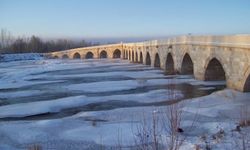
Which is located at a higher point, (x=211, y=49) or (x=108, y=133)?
(x=211, y=49)

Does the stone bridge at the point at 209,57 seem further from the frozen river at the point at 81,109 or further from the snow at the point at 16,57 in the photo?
the snow at the point at 16,57

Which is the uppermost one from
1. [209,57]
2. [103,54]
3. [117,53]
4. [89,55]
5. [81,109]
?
[209,57]

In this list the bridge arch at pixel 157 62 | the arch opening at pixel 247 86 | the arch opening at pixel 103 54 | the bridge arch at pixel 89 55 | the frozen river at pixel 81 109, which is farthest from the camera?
the bridge arch at pixel 89 55

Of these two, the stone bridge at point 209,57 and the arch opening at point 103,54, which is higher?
the stone bridge at point 209,57

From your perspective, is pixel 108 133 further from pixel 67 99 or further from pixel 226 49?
pixel 226 49

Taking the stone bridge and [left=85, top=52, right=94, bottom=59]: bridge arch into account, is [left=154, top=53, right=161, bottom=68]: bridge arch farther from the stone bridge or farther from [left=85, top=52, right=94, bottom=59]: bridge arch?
[left=85, top=52, right=94, bottom=59]: bridge arch

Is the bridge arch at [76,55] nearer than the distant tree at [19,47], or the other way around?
the bridge arch at [76,55]

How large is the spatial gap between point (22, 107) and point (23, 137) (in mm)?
5058

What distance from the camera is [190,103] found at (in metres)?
14.6

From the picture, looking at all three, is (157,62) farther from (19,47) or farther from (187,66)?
(19,47)

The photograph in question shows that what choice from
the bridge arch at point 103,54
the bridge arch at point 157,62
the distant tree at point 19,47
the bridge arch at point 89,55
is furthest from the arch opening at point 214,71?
the distant tree at point 19,47

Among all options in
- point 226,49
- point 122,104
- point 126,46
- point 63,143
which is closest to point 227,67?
point 226,49

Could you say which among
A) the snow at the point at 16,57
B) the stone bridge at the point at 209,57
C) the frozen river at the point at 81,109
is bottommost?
the frozen river at the point at 81,109

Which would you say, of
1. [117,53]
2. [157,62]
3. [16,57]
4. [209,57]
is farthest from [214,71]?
[16,57]
